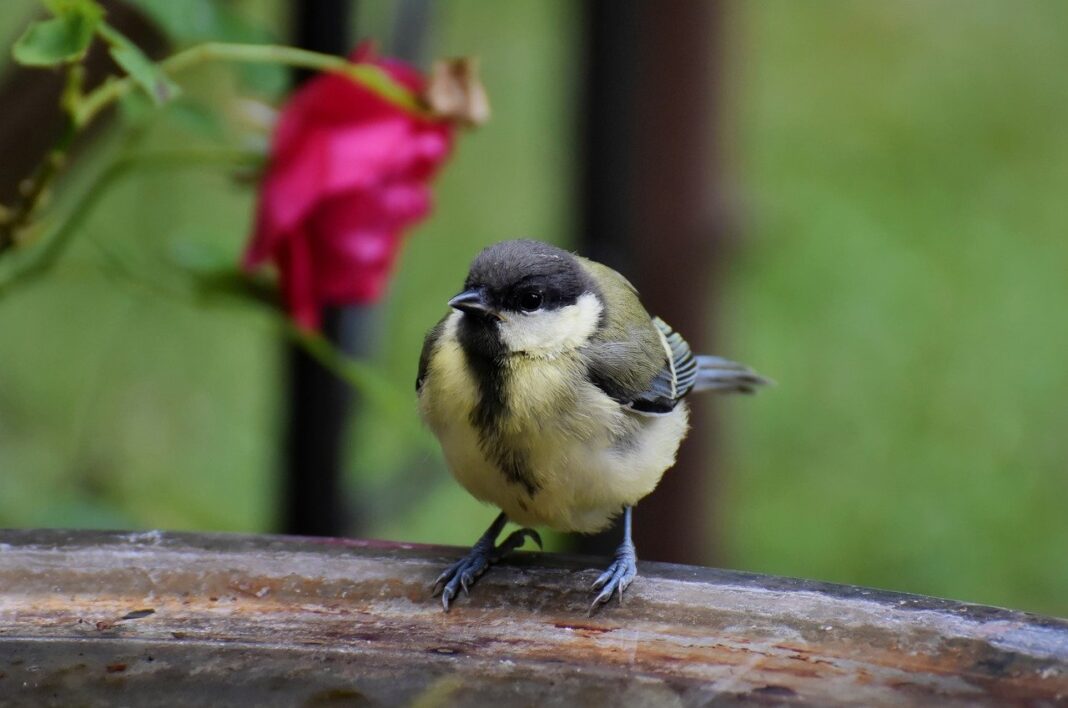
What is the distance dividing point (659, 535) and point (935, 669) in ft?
6.10

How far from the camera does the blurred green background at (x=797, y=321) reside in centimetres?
322

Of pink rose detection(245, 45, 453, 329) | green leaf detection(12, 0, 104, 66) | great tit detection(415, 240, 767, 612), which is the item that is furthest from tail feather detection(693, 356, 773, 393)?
green leaf detection(12, 0, 104, 66)

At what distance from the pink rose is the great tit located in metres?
0.13

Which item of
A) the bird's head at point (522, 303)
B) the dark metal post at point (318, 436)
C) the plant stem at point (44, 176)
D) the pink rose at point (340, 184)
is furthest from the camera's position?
the dark metal post at point (318, 436)

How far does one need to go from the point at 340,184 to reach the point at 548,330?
1.07 ft

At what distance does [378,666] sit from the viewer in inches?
52.4

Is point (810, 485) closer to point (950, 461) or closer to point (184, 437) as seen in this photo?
point (950, 461)

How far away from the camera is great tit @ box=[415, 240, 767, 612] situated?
1.63m

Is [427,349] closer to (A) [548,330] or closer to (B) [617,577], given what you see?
(A) [548,330]

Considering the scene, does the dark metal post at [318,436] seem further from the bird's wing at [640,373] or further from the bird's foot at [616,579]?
the bird's foot at [616,579]

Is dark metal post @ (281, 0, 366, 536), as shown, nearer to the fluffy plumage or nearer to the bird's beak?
the fluffy plumage

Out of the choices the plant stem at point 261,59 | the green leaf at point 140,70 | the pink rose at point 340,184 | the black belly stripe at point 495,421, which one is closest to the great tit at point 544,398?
the black belly stripe at point 495,421

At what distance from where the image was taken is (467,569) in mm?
1491

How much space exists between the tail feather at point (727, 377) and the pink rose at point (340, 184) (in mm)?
660
